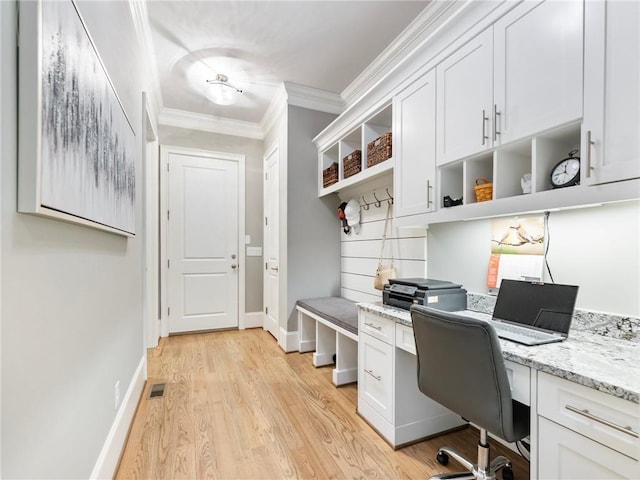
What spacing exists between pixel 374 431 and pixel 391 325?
→ 696 millimetres

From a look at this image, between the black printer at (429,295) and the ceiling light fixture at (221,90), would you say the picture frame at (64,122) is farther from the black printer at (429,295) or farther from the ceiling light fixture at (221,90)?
the ceiling light fixture at (221,90)

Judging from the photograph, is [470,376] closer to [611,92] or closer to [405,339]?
[405,339]

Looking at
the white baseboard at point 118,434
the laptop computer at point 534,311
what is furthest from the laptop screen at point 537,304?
the white baseboard at point 118,434

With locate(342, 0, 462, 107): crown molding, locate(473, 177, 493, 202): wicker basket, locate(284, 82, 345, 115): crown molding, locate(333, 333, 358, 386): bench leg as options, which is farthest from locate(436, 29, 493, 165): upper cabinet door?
locate(284, 82, 345, 115): crown molding

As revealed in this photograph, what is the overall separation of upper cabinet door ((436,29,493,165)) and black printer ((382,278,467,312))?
2.41 ft

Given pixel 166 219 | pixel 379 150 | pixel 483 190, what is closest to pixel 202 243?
pixel 166 219

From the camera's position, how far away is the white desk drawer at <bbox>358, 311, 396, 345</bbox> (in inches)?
73.6

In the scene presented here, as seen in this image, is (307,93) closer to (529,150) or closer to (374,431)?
(529,150)

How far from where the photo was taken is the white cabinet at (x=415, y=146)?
76.6 inches

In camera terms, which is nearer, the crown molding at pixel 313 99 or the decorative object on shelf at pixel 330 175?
the decorative object on shelf at pixel 330 175

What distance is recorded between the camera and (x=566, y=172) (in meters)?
1.34

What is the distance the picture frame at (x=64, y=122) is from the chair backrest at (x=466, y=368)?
139cm

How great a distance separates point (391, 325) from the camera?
1861 millimetres

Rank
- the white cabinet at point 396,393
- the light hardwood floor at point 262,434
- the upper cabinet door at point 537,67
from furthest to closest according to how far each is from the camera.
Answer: the white cabinet at point 396,393 < the light hardwood floor at point 262,434 < the upper cabinet door at point 537,67
